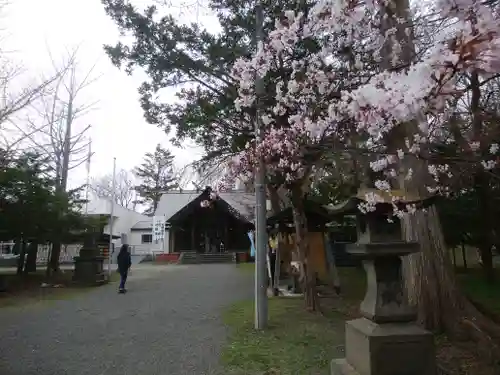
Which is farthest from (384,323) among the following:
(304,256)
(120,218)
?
(120,218)

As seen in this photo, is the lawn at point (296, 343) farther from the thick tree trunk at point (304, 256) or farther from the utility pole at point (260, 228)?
the utility pole at point (260, 228)

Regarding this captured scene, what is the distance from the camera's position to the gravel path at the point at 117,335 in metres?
5.52

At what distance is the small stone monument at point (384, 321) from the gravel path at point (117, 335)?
6.57 ft

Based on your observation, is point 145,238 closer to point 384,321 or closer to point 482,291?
point 482,291

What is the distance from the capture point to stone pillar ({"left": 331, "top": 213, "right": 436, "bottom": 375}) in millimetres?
4305

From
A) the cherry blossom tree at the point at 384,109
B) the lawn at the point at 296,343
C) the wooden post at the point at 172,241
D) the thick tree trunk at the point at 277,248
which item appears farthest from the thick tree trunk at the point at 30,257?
the wooden post at the point at 172,241

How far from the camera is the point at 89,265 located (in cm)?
1578

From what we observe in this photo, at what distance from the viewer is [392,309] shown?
4.52m

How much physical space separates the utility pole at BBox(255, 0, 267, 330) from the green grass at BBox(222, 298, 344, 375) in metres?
0.41

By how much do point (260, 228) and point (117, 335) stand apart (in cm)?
322

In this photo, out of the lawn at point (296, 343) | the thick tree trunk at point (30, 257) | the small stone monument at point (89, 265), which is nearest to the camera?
the lawn at point (296, 343)

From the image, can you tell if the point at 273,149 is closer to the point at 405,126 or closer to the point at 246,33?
the point at 405,126

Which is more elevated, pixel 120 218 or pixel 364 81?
pixel 120 218

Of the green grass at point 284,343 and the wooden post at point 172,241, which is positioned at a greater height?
the wooden post at point 172,241
